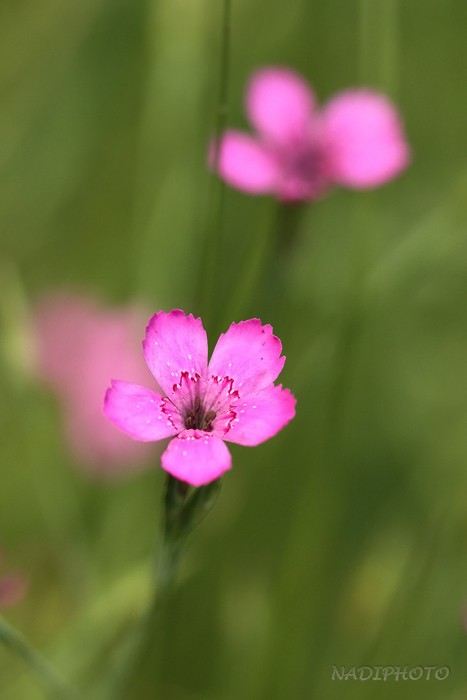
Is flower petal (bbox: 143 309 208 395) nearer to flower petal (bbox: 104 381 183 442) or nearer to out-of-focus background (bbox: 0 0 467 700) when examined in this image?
flower petal (bbox: 104 381 183 442)

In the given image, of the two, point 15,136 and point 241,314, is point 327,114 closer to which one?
point 241,314

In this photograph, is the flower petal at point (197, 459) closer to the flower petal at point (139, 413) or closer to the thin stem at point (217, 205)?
the flower petal at point (139, 413)

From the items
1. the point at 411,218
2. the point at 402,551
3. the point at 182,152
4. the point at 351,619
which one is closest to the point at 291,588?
the point at 351,619

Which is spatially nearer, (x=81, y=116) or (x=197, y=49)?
(x=197, y=49)

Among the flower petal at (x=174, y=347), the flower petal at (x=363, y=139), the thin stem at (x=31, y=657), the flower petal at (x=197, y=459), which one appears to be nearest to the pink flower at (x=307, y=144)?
the flower petal at (x=363, y=139)

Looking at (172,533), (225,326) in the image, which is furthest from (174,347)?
(225,326)

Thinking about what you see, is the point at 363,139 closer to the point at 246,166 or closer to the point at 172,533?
the point at 246,166

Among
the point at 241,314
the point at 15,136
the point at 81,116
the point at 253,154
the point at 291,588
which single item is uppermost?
the point at 81,116
